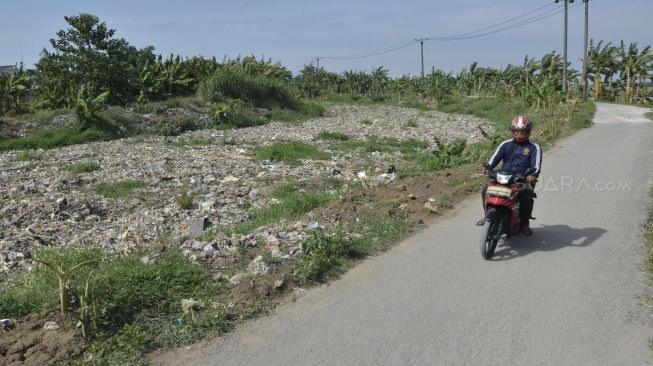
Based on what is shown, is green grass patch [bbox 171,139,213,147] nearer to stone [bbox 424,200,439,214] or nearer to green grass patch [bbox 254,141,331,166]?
green grass patch [bbox 254,141,331,166]

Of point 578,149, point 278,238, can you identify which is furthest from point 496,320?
point 578,149

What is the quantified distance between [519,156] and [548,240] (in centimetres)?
104

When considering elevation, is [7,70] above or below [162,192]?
above

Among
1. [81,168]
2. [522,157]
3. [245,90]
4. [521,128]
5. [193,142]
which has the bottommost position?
[81,168]

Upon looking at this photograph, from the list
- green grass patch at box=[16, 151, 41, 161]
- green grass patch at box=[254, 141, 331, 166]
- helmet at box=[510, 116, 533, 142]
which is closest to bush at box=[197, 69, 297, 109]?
green grass patch at box=[16, 151, 41, 161]

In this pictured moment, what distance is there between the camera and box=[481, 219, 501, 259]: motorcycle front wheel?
19.2ft

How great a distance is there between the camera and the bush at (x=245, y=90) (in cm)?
2706

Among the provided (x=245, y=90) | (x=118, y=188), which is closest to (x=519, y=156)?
(x=118, y=188)

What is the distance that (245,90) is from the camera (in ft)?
93.4

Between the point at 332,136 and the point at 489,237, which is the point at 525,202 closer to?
the point at 489,237

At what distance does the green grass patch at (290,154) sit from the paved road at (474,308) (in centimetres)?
770

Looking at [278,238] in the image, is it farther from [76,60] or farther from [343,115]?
[343,115]

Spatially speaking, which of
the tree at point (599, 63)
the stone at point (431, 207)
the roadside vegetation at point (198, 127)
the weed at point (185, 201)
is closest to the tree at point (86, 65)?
the roadside vegetation at point (198, 127)
